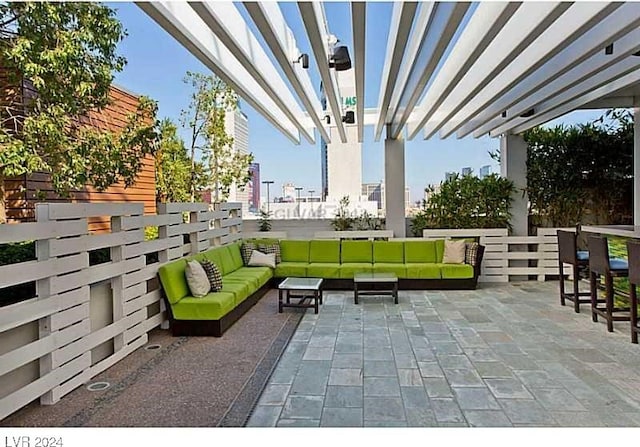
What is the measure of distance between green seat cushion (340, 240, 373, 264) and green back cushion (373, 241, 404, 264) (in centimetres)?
10

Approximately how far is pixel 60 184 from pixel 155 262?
1243 millimetres

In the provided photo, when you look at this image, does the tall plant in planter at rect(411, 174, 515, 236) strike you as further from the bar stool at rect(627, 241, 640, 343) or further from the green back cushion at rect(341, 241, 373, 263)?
the bar stool at rect(627, 241, 640, 343)

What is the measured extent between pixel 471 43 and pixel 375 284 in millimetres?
3853

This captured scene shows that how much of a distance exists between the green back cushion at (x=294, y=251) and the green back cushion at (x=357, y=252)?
0.63 m

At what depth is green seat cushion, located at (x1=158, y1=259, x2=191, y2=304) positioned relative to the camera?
15.5 ft

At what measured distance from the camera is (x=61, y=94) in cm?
440

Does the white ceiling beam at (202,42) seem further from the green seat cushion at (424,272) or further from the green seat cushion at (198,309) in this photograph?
the green seat cushion at (424,272)

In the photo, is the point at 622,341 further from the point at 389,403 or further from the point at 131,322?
the point at 131,322

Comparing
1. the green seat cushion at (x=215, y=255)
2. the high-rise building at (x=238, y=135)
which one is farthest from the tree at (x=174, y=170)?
the green seat cushion at (x=215, y=255)

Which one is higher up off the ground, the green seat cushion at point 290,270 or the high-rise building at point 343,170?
the high-rise building at point 343,170

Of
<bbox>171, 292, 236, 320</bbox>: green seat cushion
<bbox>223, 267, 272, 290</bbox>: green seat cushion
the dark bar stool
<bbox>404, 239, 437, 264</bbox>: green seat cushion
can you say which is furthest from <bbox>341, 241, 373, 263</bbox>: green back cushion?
<bbox>171, 292, 236, 320</bbox>: green seat cushion

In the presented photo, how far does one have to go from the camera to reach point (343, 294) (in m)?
6.96

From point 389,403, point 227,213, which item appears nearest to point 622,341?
point 389,403

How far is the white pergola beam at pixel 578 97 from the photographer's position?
5091mm
